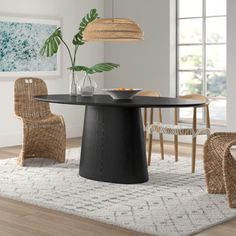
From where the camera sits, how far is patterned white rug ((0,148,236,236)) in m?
4.12

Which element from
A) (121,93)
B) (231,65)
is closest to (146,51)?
(231,65)

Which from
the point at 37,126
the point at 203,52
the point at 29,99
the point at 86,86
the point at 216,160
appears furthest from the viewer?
the point at 203,52

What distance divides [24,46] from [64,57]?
0.74 metres

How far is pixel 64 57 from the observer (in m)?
8.48

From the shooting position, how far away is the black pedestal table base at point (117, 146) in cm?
534

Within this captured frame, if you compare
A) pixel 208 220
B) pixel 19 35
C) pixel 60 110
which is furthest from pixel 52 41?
pixel 208 220

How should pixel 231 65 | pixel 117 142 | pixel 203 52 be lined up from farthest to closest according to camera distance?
pixel 203 52 → pixel 231 65 → pixel 117 142

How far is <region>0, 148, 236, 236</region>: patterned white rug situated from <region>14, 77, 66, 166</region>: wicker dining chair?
0.23 metres

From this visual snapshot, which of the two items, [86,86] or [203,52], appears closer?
[86,86]

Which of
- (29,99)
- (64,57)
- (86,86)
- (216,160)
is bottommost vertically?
(216,160)

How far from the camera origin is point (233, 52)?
7.45 metres

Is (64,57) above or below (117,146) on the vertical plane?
above

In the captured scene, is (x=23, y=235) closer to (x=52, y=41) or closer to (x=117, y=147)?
(x=117, y=147)

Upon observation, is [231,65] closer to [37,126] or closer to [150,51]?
[150,51]
